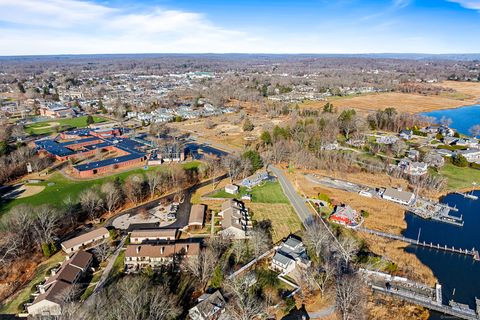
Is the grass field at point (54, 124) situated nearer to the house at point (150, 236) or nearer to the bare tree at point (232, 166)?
the bare tree at point (232, 166)

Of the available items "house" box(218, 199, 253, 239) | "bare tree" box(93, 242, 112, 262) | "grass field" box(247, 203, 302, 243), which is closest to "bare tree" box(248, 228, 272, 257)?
"grass field" box(247, 203, 302, 243)

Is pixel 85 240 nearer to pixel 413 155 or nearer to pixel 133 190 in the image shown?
pixel 133 190

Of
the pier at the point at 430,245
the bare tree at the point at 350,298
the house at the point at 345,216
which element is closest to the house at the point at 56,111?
the house at the point at 345,216

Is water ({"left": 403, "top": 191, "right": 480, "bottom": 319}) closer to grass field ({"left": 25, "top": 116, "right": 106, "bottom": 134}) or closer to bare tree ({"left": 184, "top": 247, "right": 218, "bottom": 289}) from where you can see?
bare tree ({"left": 184, "top": 247, "right": 218, "bottom": 289})

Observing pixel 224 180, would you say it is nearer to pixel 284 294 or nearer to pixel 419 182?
pixel 284 294

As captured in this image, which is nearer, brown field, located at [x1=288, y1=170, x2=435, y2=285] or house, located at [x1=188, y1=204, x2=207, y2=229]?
brown field, located at [x1=288, y1=170, x2=435, y2=285]

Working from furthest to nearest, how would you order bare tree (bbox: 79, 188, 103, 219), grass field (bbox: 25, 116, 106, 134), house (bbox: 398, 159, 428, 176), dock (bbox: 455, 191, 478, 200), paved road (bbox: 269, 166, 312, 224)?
grass field (bbox: 25, 116, 106, 134) < house (bbox: 398, 159, 428, 176) < dock (bbox: 455, 191, 478, 200) < paved road (bbox: 269, 166, 312, 224) < bare tree (bbox: 79, 188, 103, 219)

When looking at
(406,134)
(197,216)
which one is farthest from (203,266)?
(406,134)
